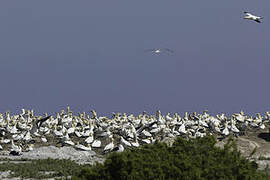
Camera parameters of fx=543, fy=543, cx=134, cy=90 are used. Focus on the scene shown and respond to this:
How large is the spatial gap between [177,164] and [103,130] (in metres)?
27.8

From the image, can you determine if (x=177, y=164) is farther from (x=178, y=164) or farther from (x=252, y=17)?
(x=252, y=17)

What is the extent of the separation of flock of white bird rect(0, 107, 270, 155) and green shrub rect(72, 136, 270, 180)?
19.2 meters

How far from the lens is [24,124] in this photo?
40.3 meters

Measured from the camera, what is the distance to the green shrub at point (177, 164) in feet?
34.7

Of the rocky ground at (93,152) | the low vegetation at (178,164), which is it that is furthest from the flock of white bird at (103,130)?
the low vegetation at (178,164)

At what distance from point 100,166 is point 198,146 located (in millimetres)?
2170

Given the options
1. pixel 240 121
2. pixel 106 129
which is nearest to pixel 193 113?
pixel 240 121

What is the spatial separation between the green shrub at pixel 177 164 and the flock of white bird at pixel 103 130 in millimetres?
19177

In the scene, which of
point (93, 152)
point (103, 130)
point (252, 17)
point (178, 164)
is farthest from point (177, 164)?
point (103, 130)

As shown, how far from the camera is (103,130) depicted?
3838 centimetres

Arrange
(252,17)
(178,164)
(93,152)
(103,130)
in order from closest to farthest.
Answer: (178,164)
(252,17)
(93,152)
(103,130)

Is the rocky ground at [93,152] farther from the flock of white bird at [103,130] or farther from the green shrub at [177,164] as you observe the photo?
the green shrub at [177,164]

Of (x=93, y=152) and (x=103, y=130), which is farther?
(x=103, y=130)

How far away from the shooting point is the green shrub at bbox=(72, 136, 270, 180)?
34.7ft
